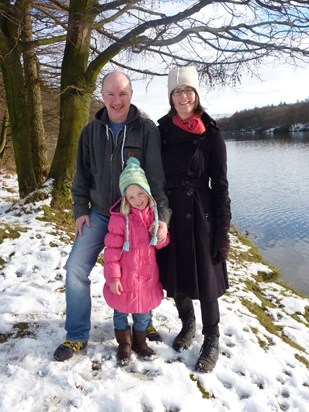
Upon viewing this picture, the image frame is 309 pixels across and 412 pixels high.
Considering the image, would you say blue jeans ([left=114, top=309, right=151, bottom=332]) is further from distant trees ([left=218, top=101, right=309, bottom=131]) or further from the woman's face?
distant trees ([left=218, top=101, right=309, bottom=131])

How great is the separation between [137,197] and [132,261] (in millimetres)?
486

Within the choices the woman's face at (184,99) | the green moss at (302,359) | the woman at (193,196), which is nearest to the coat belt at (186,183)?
the woman at (193,196)

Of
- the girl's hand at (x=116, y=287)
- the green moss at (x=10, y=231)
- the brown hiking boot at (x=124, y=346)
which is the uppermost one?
the girl's hand at (x=116, y=287)

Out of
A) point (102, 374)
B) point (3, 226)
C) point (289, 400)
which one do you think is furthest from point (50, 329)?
point (3, 226)

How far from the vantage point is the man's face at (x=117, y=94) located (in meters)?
2.71

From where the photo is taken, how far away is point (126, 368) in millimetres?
2830

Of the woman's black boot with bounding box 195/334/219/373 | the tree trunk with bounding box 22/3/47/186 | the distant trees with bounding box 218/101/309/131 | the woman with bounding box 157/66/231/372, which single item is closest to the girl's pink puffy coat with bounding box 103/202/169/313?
the woman with bounding box 157/66/231/372

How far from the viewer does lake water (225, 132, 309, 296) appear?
966 centimetres

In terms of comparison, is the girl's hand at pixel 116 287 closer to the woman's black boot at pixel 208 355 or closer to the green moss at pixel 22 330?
the woman's black boot at pixel 208 355

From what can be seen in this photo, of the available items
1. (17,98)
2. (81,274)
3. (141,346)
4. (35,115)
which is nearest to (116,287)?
(81,274)

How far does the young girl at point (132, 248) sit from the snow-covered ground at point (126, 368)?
33 centimetres

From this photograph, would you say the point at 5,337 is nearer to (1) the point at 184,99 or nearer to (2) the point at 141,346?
(2) the point at 141,346

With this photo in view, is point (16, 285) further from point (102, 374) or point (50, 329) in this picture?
point (102, 374)

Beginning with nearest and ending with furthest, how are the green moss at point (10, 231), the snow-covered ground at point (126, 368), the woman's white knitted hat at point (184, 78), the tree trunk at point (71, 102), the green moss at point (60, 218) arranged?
the snow-covered ground at point (126, 368), the woman's white knitted hat at point (184, 78), the green moss at point (10, 231), the green moss at point (60, 218), the tree trunk at point (71, 102)
